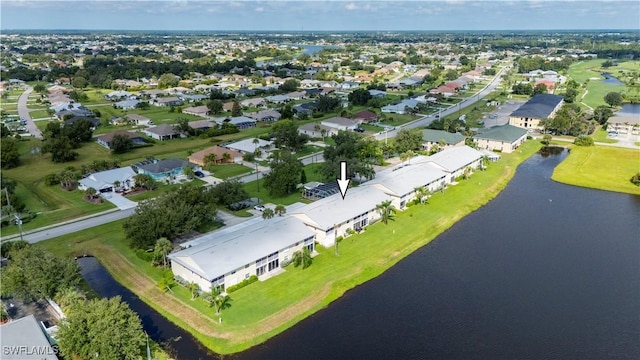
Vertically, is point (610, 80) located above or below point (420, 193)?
above

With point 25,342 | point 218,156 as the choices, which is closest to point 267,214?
point 25,342

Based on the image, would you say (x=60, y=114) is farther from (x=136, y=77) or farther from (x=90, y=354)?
(x=90, y=354)

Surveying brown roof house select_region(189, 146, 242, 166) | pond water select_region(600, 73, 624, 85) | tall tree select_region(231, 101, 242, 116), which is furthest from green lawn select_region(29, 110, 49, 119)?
pond water select_region(600, 73, 624, 85)

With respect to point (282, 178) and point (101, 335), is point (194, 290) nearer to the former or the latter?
point (101, 335)

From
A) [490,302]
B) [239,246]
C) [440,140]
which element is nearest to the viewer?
[490,302]

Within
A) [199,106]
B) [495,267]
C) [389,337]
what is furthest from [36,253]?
[199,106]

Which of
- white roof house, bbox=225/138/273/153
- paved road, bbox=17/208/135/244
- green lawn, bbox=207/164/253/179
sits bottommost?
paved road, bbox=17/208/135/244

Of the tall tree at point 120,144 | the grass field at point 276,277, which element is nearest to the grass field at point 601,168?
the grass field at point 276,277

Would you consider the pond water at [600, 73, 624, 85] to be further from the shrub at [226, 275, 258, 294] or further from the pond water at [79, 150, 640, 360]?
the shrub at [226, 275, 258, 294]
